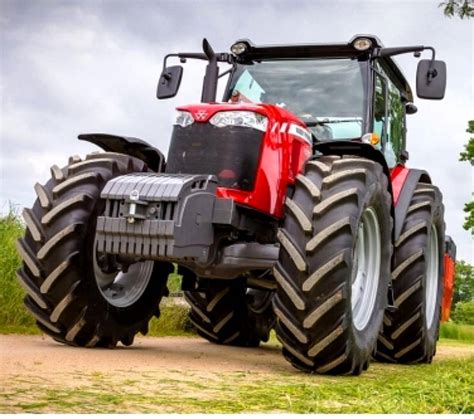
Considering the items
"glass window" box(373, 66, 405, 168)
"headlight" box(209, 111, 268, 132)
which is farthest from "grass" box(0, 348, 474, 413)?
"glass window" box(373, 66, 405, 168)

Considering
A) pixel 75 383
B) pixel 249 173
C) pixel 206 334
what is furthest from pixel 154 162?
pixel 75 383

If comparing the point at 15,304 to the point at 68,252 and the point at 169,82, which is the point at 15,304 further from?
the point at 169,82

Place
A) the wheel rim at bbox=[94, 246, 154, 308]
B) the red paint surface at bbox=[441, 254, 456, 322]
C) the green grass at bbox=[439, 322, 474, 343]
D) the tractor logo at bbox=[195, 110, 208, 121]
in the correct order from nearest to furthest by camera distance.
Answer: the tractor logo at bbox=[195, 110, 208, 121]
the wheel rim at bbox=[94, 246, 154, 308]
the red paint surface at bbox=[441, 254, 456, 322]
the green grass at bbox=[439, 322, 474, 343]

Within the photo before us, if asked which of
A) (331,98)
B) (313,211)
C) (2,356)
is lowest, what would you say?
(2,356)

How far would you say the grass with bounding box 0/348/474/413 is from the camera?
3.23 meters

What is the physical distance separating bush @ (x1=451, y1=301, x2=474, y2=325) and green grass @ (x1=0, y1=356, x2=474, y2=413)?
77.5ft

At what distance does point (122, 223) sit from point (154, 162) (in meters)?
1.38

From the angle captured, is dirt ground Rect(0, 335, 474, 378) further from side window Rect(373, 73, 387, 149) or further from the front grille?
side window Rect(373, 73, 387, 149)

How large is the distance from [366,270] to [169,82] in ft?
7.78

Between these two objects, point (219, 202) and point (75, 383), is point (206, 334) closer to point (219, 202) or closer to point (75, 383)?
point (219, 202)

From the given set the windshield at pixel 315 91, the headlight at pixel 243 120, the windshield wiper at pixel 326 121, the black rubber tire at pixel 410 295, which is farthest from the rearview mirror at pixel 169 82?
the black rubber tire at pixel 410 295

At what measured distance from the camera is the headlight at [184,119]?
5742 mm

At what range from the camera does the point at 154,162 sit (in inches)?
254

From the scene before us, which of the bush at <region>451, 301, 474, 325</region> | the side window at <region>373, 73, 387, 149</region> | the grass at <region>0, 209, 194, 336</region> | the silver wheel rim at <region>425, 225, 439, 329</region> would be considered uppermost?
the side window at <region>373, 73, 387, 149</region>
